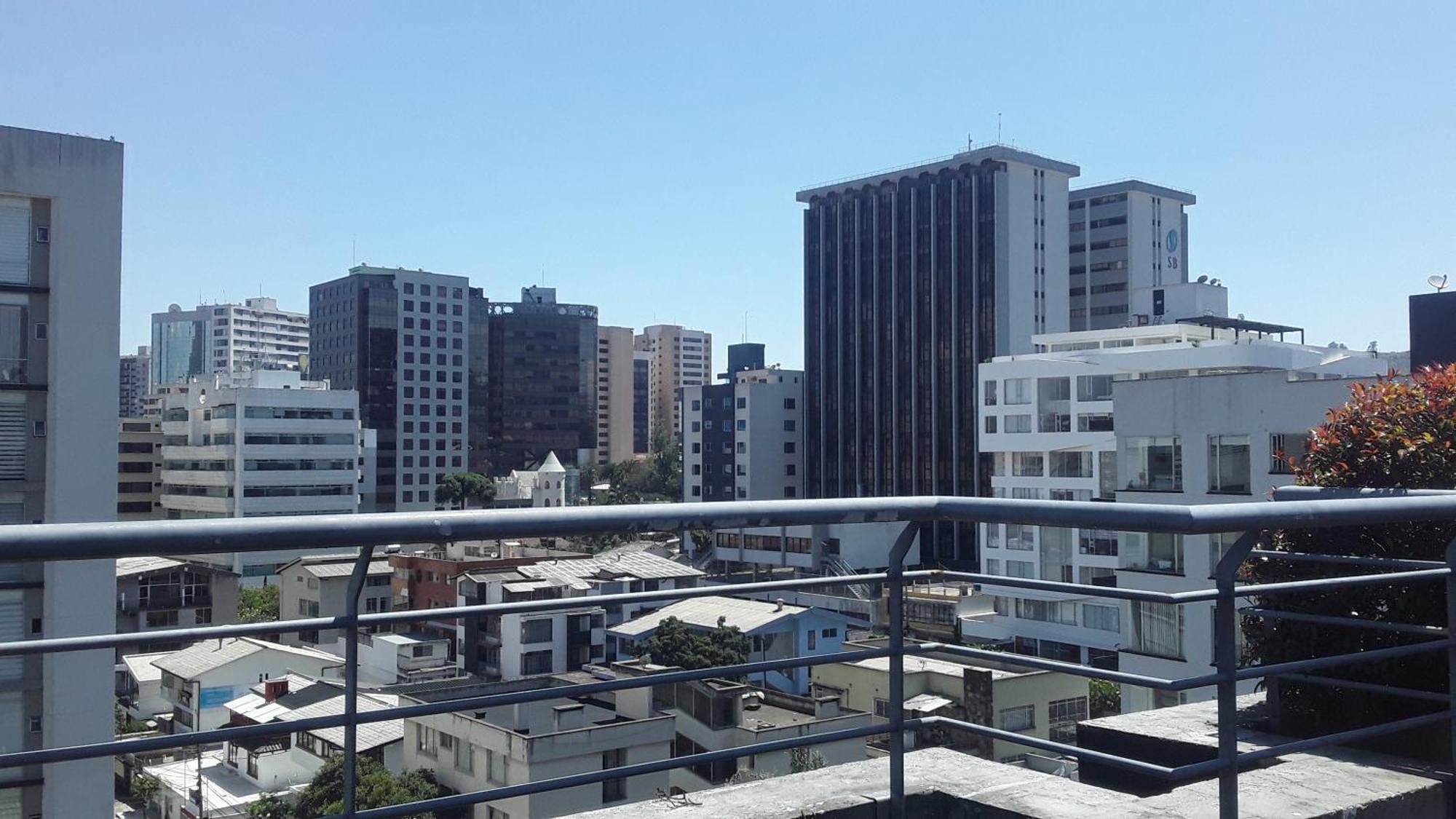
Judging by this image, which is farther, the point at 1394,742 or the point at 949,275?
the point at 949,275

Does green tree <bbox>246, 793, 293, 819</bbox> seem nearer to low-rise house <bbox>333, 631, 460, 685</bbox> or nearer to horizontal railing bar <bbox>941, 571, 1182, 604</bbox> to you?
horizontal railing bar <bbox>941, 571, 1182, 604</bbox>

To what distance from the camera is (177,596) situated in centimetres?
4638

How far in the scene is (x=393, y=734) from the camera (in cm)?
602

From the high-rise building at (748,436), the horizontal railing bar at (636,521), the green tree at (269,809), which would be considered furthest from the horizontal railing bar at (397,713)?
the high-rise building at (748,436)

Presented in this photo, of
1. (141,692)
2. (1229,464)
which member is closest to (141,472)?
(141,692)

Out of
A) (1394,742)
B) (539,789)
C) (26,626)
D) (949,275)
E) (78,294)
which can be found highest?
(949,275)

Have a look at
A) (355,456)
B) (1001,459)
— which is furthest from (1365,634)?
(355,456)

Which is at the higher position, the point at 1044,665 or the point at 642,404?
the point at 642,404

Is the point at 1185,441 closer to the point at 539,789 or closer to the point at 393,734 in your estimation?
the point at 393,734

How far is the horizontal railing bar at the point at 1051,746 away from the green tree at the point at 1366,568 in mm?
1780

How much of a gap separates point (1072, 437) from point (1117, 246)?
44504mm

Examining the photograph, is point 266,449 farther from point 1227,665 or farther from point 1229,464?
point 1227,665

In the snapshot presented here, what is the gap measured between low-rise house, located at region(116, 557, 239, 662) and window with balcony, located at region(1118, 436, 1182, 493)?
112ft

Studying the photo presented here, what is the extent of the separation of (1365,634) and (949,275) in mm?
75264
